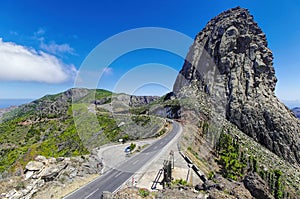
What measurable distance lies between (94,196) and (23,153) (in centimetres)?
3976

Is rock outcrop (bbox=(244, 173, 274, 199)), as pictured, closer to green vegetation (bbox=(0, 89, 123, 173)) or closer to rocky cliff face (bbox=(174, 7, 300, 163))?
green vegetation (bbox=(0, 89, 123, 173))

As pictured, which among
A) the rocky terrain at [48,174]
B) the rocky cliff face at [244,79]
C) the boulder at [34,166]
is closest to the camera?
the rocky terrain at [48,174]

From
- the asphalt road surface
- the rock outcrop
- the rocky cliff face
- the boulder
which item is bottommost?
the asphalt road surface

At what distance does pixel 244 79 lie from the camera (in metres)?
86.4

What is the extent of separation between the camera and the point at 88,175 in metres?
21.7

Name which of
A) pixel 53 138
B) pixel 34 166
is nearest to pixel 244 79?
pixel 53 138

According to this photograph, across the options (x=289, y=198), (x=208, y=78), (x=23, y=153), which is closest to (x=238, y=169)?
(x=289, y=198)

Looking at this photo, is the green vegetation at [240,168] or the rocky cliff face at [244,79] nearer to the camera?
the green vegetation at [240,168]

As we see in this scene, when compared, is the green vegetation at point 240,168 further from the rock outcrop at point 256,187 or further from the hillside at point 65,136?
the hillside at point 65,136

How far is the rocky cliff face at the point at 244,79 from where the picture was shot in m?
71.9

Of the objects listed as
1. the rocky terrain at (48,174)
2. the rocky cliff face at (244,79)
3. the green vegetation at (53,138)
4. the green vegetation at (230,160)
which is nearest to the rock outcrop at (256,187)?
the green vegetation at (230,160)

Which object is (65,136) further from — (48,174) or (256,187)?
(256,187)

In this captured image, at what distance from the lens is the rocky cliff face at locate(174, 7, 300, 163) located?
236 feet

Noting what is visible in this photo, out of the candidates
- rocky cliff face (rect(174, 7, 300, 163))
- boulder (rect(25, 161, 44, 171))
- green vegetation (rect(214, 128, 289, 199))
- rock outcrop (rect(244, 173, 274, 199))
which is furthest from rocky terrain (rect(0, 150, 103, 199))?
rocky cliff face (rect(174, 7, 300, 163))
